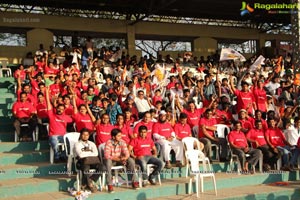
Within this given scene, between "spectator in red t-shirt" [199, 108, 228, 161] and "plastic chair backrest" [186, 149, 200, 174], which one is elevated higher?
"spectator in red t-shirt" [199, 108, 228, 161]

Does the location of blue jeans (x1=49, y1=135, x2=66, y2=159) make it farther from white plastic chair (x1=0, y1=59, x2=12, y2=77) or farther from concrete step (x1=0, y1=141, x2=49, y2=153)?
white plastic chair (x1=0, y1=59, x2=12, y2=77)

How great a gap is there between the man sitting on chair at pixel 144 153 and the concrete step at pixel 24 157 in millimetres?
1889

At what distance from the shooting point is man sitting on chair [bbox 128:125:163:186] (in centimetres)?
764

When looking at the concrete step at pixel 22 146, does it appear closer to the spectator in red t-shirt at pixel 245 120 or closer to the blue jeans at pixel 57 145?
the blue jeans at pixel 57 145

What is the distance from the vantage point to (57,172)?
7.81m

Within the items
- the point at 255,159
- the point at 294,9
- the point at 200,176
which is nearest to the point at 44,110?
the point at 200,176

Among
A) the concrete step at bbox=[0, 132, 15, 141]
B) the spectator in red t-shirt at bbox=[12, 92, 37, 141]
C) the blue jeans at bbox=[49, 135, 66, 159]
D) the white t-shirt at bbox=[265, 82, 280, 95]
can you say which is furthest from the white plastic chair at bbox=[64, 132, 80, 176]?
the white t-shirt at bbox=[265, 82, 280, 95]

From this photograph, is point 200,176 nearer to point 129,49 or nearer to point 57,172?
point 57,172

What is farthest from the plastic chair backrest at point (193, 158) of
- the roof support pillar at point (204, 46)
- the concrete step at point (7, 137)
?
the roof support pillar at point (204, 46)

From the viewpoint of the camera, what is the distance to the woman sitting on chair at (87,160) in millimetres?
7031

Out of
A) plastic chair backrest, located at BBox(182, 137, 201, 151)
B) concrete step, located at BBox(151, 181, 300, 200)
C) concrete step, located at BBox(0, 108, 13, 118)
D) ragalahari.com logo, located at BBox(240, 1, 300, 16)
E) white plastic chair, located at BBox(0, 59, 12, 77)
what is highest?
ragalahari.com logo, located at BBox(240, 1, 300, 16)

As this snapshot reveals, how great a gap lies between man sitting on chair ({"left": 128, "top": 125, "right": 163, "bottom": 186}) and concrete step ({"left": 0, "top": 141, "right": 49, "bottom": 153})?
6.92 ft

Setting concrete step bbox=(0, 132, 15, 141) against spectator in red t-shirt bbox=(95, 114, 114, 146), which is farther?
concrete step bbox=(0, 132, 15, 141)

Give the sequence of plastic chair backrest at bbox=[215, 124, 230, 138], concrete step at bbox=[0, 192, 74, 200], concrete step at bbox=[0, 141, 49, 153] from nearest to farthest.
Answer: concrete step at bbox=[0, 192, 74, 200] → concrete step at bbox=[0, 141, 49, 153] → plastic chair backrest at bbox=[215, 124, 230, 138]
